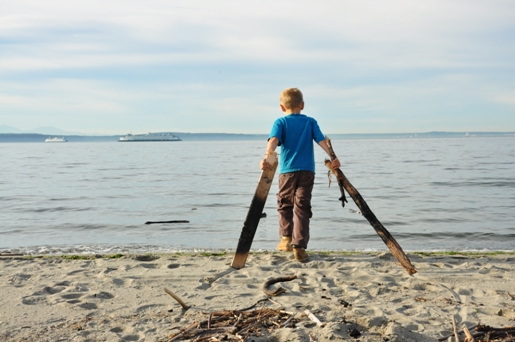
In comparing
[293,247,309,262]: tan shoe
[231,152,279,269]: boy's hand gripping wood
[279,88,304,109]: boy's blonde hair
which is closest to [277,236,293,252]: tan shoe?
[293,247,309,262]: tan shoe

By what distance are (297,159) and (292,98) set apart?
0.79 metres

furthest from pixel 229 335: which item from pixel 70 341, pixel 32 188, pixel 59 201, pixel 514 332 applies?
pixel 32 188

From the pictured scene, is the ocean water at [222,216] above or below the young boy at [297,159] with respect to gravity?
below

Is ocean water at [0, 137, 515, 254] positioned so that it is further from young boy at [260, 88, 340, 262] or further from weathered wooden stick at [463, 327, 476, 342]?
weathered wooden stick at [463, 327, 476, 342]

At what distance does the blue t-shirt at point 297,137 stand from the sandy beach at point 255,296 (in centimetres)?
125

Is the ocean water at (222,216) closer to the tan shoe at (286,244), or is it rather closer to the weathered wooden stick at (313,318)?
the tan shoe at (286,244)

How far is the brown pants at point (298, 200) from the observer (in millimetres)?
6445

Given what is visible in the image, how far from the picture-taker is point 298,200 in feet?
21.6

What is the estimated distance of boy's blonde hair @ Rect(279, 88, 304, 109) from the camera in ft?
21.5

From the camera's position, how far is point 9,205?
15.4 meters

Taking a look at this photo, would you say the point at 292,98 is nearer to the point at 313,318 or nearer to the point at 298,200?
the point at 298,200

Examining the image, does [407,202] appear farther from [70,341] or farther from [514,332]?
[70,341]

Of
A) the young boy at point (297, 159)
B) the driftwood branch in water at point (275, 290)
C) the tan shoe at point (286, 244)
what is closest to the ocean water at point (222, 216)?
the tan shoe at point (286, 244)

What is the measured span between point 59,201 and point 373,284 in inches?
518
